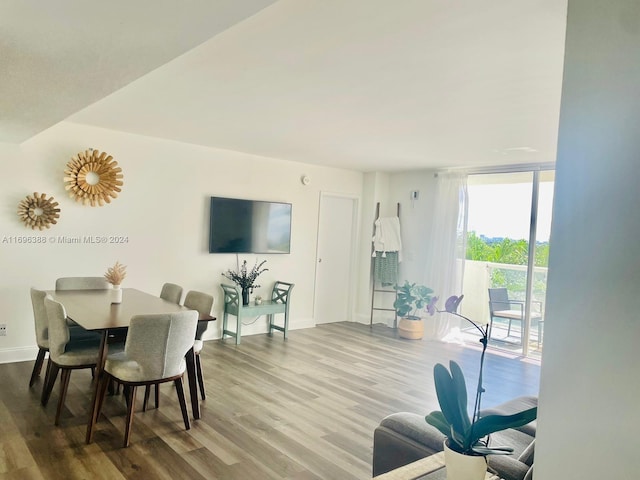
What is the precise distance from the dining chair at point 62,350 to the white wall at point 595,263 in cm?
329

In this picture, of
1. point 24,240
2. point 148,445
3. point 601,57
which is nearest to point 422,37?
point 601,57

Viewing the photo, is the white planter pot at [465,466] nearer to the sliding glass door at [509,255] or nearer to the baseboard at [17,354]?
the baseboard at [17,354]

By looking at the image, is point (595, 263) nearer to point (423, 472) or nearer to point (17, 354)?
point (423, 472)

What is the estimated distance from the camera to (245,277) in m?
5.94

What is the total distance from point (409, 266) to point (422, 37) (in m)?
5.17

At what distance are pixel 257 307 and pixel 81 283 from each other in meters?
2.15

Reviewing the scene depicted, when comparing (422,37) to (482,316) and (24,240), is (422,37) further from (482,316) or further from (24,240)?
(482,316)

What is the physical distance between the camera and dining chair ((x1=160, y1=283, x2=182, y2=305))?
4.29 meters

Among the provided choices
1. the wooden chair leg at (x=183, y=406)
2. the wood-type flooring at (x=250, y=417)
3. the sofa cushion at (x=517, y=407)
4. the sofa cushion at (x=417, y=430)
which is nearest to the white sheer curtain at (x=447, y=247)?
the wood-type flooring at (x=250, y=417)

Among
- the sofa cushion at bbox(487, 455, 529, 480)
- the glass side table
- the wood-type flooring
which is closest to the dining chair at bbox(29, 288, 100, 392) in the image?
the wood-type flooring

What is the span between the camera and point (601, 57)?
2.32ft

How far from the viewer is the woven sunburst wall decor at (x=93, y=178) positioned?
A: 464 centimetres

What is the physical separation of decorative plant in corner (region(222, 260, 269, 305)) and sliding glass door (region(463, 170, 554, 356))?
3008 mm

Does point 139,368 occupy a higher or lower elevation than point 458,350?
higher
